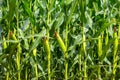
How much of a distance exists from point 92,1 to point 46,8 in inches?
16.1

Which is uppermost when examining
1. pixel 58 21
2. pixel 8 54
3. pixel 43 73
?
pixel 58 21

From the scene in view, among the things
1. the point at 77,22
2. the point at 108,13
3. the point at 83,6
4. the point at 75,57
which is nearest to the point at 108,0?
the point at 108,13

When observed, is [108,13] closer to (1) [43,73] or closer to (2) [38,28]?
(2) [38,28]

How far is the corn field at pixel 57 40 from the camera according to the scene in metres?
1.55

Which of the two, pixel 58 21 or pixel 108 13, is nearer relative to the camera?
pixel 58 21

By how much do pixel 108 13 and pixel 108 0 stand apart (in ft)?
0.31

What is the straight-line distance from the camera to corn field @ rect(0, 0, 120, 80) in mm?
1553

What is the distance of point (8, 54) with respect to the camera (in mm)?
1571

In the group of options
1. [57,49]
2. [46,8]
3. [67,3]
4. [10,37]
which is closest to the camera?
[10,37]

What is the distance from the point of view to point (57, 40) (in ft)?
4.78

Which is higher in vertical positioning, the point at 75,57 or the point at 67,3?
the point at 67,3

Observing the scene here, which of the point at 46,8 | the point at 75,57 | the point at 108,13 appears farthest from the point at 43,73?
the point at 108,13

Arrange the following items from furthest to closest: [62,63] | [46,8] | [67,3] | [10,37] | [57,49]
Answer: [57,49], [62,63], [46,8], [67,3], [10,37]

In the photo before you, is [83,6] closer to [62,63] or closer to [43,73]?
[43,73]
